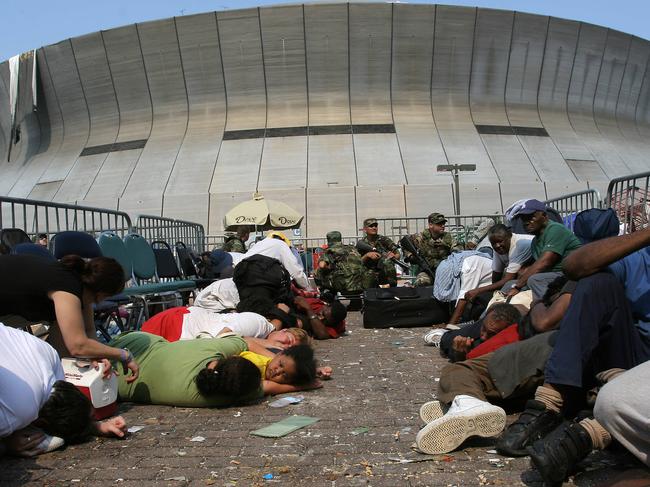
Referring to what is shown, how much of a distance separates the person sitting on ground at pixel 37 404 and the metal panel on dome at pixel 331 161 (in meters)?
20.2

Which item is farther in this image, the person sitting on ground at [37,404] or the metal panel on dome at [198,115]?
the metal panel on dome at [198,115]

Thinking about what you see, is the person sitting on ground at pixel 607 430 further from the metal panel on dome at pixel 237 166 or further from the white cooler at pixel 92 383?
the metal panel on dome at pixel 237 166

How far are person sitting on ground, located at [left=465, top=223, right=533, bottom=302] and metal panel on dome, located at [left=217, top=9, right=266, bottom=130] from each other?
2084 centimetres

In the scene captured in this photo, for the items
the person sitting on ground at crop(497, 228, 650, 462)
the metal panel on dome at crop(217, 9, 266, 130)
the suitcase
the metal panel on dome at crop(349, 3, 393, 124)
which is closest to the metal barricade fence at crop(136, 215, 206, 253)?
the suitcase

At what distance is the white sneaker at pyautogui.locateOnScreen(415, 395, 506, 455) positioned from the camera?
9.96 ft

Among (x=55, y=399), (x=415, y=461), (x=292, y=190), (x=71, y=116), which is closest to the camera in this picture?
(x=415, y=461)

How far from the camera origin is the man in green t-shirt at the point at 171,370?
4.15 meters

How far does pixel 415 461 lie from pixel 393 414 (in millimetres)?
897

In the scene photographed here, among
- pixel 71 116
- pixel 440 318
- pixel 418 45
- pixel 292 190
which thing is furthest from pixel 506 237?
pixel 71 116

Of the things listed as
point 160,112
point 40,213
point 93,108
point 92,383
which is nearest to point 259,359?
point 92,383

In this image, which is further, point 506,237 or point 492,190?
point 492,190

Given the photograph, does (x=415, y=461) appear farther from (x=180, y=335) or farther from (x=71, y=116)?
(x=71, y=116)

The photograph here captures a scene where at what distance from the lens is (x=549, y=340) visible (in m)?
3.66

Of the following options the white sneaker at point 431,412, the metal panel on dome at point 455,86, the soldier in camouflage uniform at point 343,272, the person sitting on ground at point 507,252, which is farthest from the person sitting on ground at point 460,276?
the metal panel on dome at point 455,86
